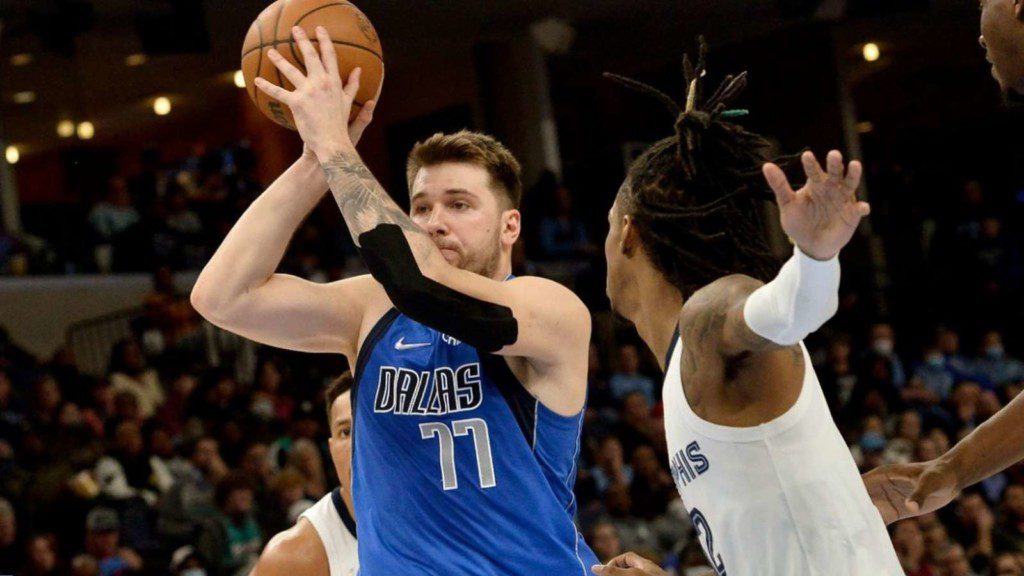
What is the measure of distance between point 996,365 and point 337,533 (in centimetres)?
1180

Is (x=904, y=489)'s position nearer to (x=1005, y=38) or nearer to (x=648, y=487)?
(x=1005, y=38)

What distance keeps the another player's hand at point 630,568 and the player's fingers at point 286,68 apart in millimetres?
1371

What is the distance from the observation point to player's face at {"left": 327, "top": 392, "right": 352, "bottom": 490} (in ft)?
16.0

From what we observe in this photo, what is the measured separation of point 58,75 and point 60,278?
3.97 meters

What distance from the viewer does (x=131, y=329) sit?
12633mm

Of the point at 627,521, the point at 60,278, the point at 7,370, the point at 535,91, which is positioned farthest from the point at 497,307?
the point at 535,91

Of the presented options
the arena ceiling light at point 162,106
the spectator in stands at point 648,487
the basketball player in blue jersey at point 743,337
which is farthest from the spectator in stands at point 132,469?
the arena ceiling light at point 162,106

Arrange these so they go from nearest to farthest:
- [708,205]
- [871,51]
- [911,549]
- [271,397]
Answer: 1. [708,205]
2. [911,549]
3. [271,397]
4. [871,51]

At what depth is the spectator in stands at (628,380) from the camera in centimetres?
1312

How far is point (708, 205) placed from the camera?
3104mm

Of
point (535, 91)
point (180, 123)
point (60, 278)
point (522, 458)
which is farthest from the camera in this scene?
point (180, 123)

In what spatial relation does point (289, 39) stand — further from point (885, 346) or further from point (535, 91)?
point (535, 91)

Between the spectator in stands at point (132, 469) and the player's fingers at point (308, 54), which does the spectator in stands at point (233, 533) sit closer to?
the spectator in stands at point (132, 469)

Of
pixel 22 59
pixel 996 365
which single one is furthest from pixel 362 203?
pixel 22 59
